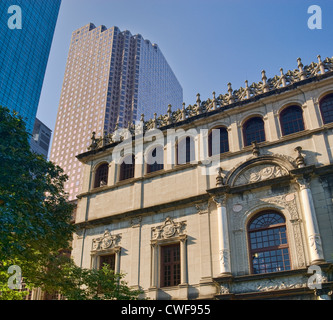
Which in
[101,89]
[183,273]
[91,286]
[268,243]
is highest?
[101,89]

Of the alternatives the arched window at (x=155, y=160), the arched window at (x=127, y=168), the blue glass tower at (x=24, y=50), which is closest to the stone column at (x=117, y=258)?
the arched window at (x=127, y=168)

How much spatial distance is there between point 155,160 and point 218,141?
5228 millimetres

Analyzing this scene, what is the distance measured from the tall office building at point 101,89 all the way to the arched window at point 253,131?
102948mm

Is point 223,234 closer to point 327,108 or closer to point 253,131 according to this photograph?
point 253,131

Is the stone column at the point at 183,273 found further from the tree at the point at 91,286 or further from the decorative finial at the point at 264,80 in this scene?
the decorative finial at the point at 264,80

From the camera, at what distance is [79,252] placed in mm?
27828

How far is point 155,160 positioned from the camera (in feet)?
94.5

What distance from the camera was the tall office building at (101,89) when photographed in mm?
132875

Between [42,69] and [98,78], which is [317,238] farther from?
[98,78]

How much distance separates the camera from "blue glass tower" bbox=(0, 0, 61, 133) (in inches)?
3322

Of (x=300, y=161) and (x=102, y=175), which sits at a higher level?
(x=102, y=175)

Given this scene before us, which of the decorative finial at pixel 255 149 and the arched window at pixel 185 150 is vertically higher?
the arched window at pixel 185 150

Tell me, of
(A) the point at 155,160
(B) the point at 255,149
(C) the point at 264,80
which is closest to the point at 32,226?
(A) the point at 155,160

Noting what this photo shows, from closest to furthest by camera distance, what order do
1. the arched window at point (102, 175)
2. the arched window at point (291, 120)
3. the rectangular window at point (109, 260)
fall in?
the arched window at point (291, 120) < the rectangular window at point (109, 260) < the arched window at point (102, 175)
